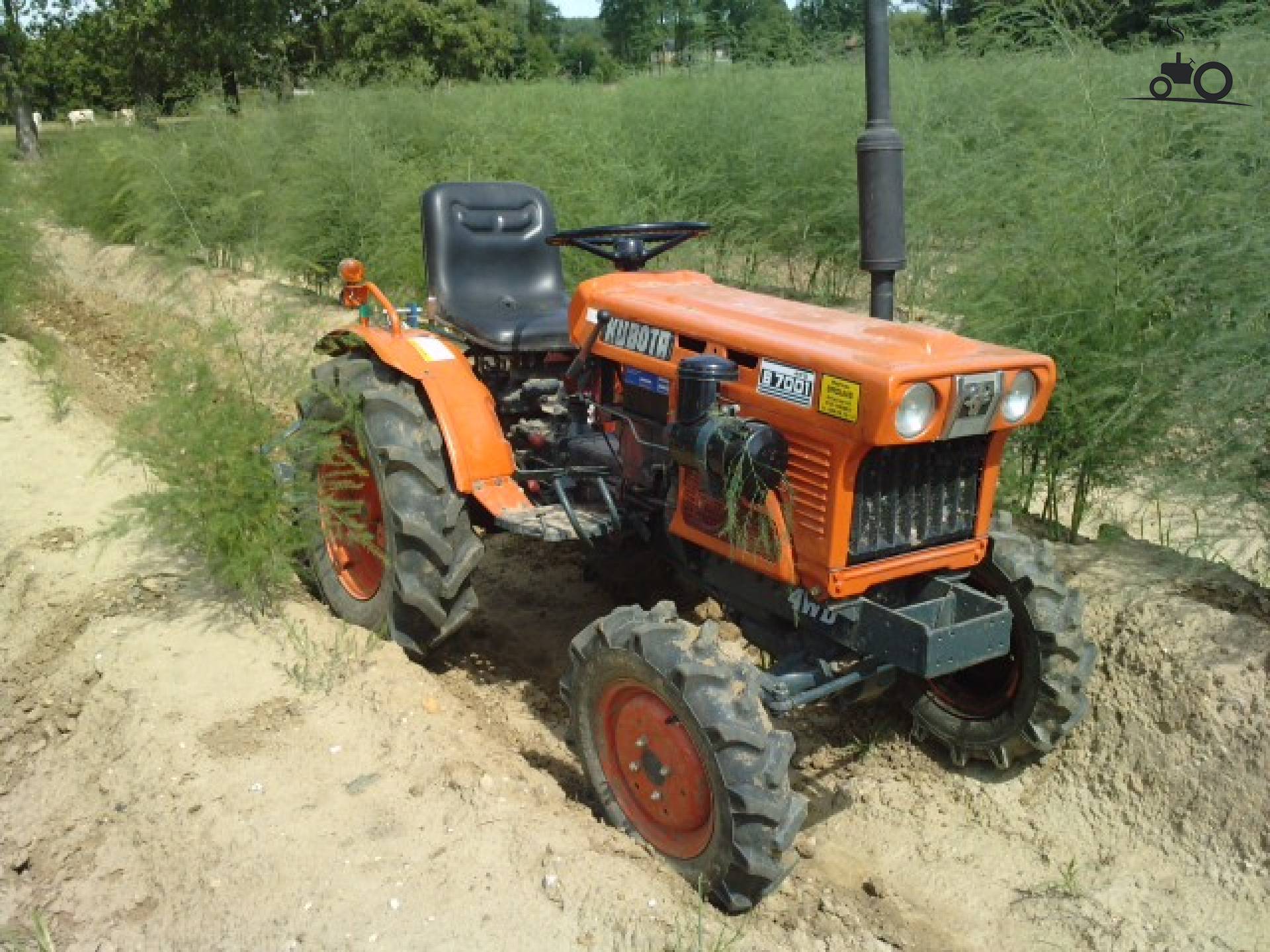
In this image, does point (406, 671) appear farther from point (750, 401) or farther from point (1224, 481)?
point (1224, 481)

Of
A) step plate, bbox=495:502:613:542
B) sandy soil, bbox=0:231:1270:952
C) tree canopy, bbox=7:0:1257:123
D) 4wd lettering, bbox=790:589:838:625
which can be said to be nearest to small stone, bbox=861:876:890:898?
sandy soil, bbox=0:231:1270:952

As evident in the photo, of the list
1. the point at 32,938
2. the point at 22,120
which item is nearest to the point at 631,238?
the point at 32,938

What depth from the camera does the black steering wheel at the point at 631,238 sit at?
3.99 metres

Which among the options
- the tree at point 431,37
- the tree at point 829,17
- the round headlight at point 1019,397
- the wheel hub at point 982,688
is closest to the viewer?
the round headlight at point 1019,397

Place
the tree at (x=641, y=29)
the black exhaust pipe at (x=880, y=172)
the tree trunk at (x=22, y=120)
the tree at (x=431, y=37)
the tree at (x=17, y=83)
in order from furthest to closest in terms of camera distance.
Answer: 1. the tree at (x=431, y=37)
2. the tree at (x=17, y=83)
3. the tree trunk at (x=22, y=120)
4. the tree at (x=641, y=29)
5. the black exhaust pipe at (x=880, y=172)

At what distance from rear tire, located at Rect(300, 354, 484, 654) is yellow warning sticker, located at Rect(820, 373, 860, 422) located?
1491mm

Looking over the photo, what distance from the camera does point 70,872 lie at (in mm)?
3365

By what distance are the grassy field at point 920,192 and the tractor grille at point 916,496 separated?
49.4 inches

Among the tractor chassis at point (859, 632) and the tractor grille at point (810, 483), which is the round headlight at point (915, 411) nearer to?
the tractor grille at point (810, 483)

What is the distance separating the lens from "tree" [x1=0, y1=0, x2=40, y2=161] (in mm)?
21469

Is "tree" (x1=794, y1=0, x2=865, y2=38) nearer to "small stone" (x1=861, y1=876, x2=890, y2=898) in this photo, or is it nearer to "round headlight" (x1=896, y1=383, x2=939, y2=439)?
"round headlight" (x1=896, y1=383, x2=939, y2=439)

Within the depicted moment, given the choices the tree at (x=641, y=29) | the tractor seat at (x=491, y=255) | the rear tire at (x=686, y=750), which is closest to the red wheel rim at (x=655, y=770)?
the rear tire at (x=686, y=750)

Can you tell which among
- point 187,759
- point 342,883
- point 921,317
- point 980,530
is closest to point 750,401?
point 980,530

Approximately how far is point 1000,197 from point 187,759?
13.9 ft
